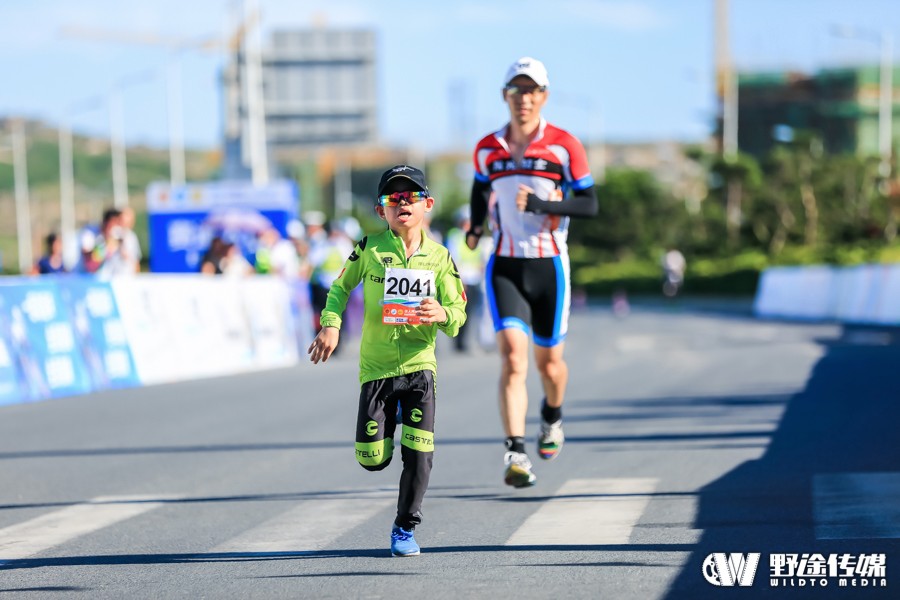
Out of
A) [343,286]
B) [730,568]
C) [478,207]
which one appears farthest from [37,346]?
[730,568]

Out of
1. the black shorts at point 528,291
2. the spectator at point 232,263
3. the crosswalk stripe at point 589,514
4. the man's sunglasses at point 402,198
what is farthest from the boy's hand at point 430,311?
the spectator at point 232,263

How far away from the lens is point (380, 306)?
657 centimetres

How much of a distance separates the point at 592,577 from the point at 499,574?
1.15 feet

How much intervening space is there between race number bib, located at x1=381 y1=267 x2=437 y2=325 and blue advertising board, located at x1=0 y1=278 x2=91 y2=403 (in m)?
9.50

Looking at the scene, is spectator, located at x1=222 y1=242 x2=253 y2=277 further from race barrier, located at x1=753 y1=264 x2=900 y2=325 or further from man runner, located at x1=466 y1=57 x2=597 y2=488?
man runner, located at x1=466 y1=57 x2=597 y2=488

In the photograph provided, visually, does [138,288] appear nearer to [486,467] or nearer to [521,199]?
[486,467]

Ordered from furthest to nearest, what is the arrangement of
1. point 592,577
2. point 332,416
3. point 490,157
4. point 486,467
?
point 332,416 < point 486,467 < point 490,157 < point 592,577

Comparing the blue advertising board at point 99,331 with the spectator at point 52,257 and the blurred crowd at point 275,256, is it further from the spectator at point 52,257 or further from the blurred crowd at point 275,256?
the spectator at point 52,257

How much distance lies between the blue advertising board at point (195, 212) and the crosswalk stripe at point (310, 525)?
27707 millimetres

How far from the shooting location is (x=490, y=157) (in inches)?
342

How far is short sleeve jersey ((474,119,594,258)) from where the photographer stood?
8.62 m

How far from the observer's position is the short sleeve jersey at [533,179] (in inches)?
339

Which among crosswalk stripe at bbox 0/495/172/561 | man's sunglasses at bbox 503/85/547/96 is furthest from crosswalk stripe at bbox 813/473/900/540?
crosswalk stripe at bbox 0/495/172/561

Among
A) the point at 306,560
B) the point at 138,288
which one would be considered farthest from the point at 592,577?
the point at 138,288
